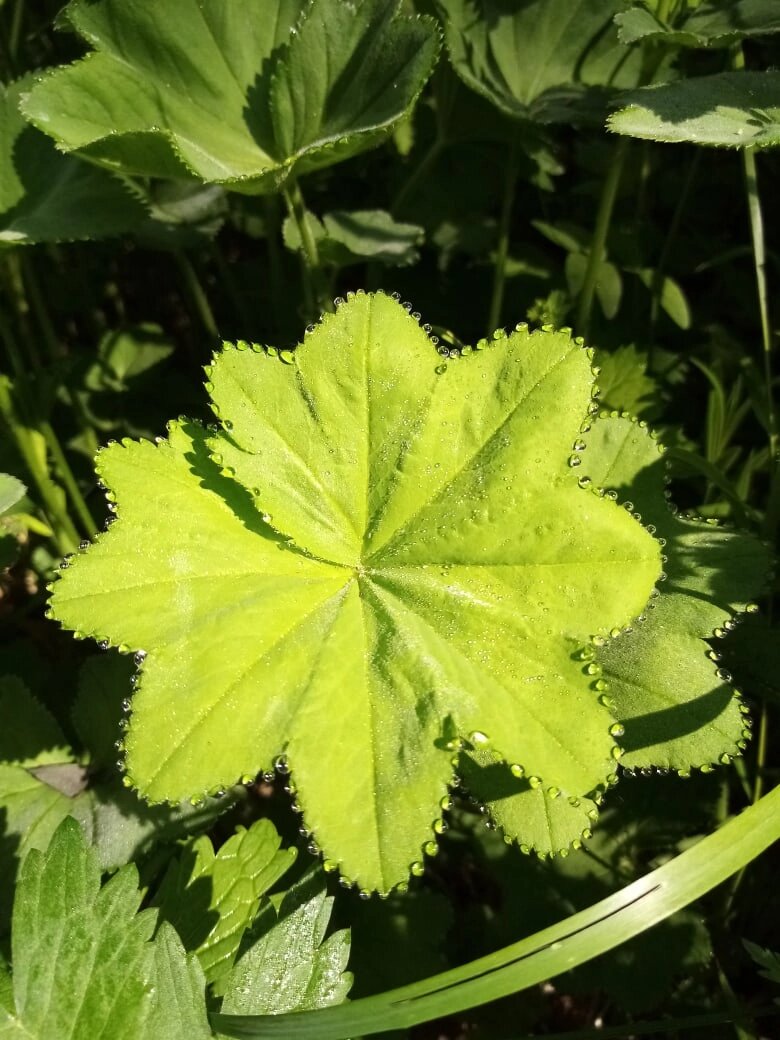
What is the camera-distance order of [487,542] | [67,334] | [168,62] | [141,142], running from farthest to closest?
[67,334] < [168,62] < [141,142] < [487,542]

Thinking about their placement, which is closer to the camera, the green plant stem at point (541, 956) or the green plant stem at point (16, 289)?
the green plant stem at point (541, 956)

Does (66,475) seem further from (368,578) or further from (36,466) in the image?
(368,578)

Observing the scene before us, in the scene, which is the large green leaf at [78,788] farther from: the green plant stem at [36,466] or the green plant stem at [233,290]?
the green plant stem at [233,290]

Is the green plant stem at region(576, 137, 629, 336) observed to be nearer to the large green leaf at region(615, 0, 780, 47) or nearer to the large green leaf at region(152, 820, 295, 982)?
the large green leaf at region(615, 0, 780, 47)

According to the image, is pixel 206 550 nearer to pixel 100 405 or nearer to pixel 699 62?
pixel 100 405

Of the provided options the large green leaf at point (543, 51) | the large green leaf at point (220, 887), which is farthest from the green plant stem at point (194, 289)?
the large green leaf at point (220, 887)

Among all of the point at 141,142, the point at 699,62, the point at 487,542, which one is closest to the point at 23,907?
the point at 487,542

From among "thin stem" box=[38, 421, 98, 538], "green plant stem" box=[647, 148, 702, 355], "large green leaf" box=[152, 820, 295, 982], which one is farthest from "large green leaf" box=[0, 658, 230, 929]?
"green plant stem" box=[647, 148, 702, 355]
